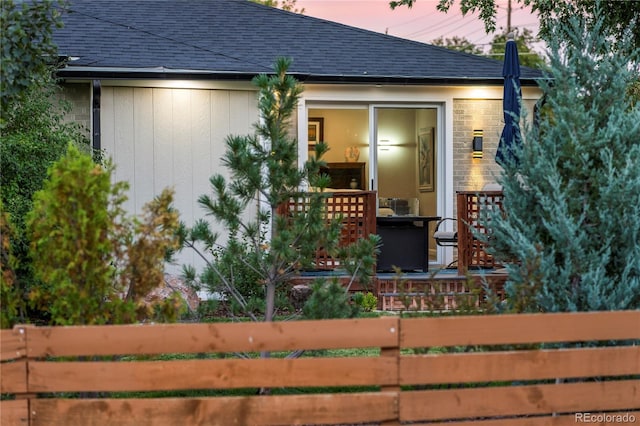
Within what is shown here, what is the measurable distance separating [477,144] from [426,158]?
35.9 inches

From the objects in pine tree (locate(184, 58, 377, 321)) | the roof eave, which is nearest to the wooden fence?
pine tree (locate(184, 58, 377, 321))

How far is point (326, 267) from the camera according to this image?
9.23 m

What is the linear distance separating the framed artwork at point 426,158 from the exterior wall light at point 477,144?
57cm

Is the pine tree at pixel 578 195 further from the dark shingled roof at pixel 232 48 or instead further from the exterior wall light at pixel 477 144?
the exterior wall light at pixel 477 144

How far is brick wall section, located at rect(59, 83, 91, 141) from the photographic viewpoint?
999cm

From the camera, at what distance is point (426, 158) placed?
1184 centimetres

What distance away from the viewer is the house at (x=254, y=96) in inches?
394

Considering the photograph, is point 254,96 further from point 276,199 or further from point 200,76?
point 276,199

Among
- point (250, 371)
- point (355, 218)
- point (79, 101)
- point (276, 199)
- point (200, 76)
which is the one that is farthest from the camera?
point (79, 101)

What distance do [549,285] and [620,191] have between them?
0.78m
